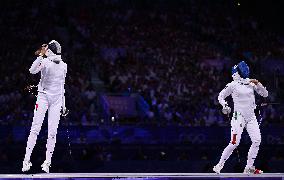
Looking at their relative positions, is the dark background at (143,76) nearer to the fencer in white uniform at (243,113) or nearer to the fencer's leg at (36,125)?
the fencer's leg at (36,125)

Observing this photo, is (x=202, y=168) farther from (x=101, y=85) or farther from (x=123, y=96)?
(x=101, y=85)

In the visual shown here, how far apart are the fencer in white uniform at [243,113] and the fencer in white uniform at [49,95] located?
2.91m

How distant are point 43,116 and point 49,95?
0.35m

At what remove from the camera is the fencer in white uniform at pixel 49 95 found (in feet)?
26.6

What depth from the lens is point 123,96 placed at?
56.3ft

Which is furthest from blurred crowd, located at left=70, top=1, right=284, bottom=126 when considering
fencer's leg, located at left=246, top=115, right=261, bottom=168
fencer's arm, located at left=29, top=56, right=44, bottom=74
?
fencer's arm, located at left=29, top=56, right=44, bottom=74

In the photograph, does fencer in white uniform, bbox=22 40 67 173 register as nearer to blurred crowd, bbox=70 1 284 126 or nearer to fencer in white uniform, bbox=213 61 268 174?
fencer in white uniform, bbox=213 61 268 174

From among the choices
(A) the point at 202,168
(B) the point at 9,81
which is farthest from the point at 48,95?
(B) the point at 9,81

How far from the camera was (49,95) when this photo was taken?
8195mm

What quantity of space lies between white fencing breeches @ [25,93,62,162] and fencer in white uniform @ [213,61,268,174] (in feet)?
9.56

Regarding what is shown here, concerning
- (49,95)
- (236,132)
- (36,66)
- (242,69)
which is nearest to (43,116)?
(49,95)

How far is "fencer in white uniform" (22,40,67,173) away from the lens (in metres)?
8.12

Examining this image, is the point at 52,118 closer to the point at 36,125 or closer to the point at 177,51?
the point at 36,125

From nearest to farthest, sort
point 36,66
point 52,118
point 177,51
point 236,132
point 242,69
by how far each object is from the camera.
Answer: point 36,66 < point 52,118 < point 236,132 < point 242,69 < point 177,51
